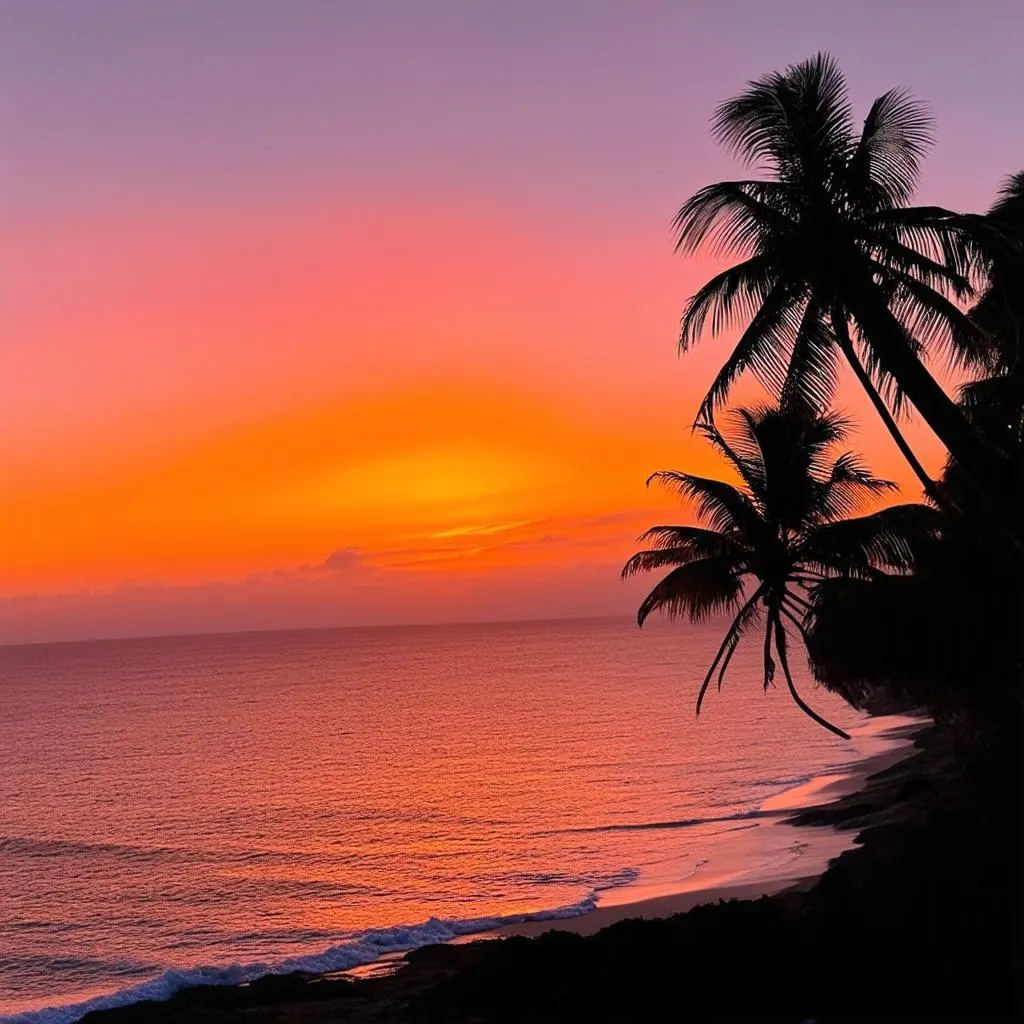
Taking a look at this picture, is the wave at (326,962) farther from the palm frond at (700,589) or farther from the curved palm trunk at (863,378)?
the curved palm trunk at (863,378)

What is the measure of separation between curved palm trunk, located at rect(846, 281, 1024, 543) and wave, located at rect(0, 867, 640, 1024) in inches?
727

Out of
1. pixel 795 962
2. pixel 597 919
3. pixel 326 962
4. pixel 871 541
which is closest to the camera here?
pixel 795 962

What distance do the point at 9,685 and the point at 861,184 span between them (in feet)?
619

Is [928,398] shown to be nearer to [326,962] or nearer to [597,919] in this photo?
[597,919]

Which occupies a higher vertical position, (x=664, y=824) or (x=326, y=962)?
(x=326, y=962)

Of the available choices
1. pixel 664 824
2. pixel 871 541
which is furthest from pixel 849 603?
pixel 664 824

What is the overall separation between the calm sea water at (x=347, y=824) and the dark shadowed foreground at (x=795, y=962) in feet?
18.2

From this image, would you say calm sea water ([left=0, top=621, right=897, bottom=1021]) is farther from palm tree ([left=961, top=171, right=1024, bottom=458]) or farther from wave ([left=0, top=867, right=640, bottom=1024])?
palm tree ([left=961, top=171, right=1024, bottom=458])

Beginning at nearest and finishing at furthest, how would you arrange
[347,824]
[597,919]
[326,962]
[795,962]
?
[795,962], [326,962], [597,919], [347,824]

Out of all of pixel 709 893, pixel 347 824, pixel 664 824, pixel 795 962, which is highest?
pixel 795 962

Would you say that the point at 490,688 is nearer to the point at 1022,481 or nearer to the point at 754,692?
the point at 754,692

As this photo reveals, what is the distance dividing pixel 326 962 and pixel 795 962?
12.4 m

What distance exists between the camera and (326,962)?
2578cm

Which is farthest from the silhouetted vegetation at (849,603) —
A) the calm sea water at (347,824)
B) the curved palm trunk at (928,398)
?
the calm sea water at (347,824)
